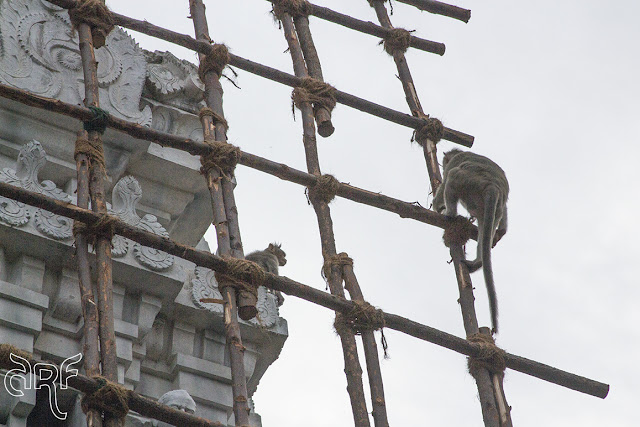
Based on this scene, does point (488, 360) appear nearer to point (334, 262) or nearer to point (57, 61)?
point (334, 262)

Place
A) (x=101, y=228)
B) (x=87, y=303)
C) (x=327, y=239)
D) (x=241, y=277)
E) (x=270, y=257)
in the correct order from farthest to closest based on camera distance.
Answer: (x=270, y=257) → (x=327, y=239) → (x=241, y=277) → (x=101, y=228) → (x=87, y=303)

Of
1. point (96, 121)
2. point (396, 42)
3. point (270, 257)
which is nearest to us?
point (96, 121)

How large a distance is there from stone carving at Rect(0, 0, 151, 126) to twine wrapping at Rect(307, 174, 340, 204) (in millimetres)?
2307

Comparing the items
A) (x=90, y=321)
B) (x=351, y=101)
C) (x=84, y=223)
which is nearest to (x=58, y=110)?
(x=84, y=223)

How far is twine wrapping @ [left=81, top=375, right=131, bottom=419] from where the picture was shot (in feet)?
35.9

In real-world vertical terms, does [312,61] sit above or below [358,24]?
below

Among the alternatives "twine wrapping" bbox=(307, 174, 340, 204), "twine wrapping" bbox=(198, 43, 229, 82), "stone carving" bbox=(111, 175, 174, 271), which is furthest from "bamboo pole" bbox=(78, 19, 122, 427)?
"twine wrapping" bbox=(307, 174, 340, 204)

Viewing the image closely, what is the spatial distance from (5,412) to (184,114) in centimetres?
475

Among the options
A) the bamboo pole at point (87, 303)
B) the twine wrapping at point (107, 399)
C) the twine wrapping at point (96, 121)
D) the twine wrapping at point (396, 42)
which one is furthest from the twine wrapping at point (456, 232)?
the twine wrapping at point (107, 399)

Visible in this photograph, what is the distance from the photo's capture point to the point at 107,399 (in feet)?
35.9

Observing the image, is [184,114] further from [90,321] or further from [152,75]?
[90,321]

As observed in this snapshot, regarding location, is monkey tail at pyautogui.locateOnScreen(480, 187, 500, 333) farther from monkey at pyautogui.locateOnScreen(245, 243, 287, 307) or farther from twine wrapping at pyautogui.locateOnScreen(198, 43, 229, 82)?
monkey at pyautogui.locateOnScreen(245, 243, 287, 307)

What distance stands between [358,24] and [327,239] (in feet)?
13.7

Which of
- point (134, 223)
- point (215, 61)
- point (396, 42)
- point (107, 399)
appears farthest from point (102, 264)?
point (396, 42)
